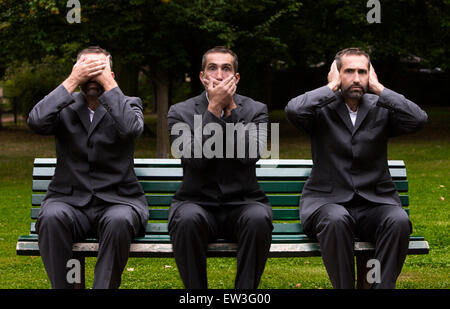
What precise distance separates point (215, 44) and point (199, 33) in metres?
1.07

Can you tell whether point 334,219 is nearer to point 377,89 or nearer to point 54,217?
point 377,89

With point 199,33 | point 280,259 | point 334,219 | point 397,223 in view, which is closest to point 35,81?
point 199,33

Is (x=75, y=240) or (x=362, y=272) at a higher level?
(x=75, y=240)

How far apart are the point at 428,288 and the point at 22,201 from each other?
6.51 m

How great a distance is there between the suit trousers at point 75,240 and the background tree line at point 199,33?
26.8 ft

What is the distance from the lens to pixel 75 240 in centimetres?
476

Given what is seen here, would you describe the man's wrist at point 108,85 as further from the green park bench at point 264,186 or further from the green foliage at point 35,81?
the green foliage at point 35,81

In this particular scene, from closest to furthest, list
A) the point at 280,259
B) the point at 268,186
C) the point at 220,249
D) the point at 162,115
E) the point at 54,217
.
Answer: the point at 54,217, the point at 220,249, the point at 268,186, the point at 280,259, the point at 162,115

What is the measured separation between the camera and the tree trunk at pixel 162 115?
16578mm

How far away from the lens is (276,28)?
1933cm

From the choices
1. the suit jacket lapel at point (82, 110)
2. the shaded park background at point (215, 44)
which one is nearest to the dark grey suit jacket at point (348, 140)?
the shaded park background at point (215, 44)

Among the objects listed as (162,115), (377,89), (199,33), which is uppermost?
(199,33)

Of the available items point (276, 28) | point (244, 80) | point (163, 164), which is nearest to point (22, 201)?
point (163, 164)
